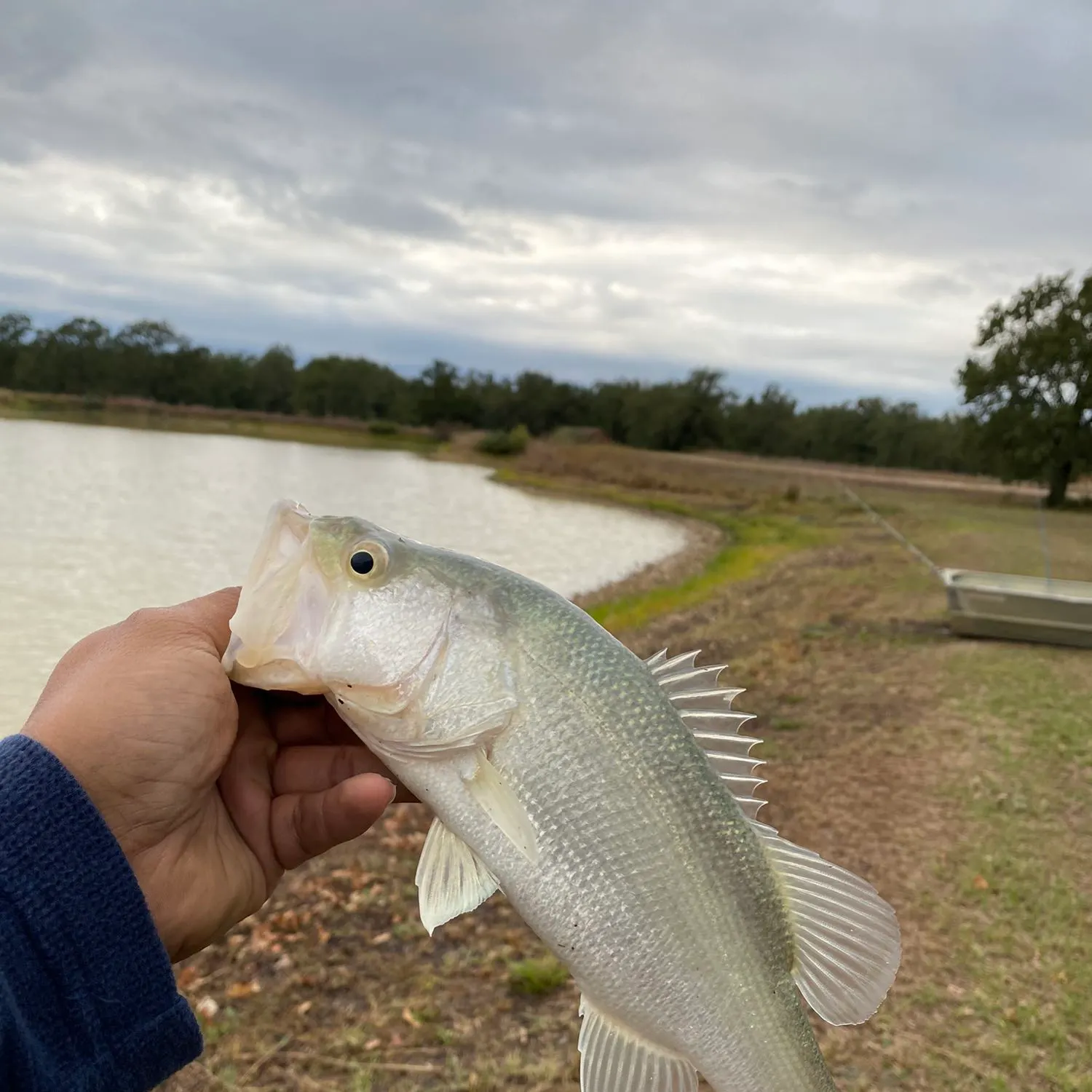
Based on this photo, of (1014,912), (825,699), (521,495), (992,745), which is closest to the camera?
(1014,912)

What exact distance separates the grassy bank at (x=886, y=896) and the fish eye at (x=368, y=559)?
9.90 feet

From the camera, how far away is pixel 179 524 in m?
21.9

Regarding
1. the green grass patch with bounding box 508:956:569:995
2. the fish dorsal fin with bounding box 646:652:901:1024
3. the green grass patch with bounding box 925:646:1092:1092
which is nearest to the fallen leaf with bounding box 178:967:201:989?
the green grass patch with bounding box 508:956:569:995

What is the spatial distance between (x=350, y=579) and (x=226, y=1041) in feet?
11.2

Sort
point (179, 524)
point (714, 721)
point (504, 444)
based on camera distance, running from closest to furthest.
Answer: point (714, 721), point (179, 524), point (504, 444)

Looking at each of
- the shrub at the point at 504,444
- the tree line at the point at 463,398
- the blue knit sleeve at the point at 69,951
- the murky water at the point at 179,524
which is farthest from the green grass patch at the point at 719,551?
the tree line at the point at 463,398

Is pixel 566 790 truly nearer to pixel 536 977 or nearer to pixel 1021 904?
pixel 536 977

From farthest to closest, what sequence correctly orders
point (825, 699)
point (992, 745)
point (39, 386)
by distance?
point (39, 386)
point (825, 699)
point (992, 745)

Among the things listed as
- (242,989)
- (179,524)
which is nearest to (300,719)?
(242,989)

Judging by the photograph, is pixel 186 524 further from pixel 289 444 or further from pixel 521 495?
pixel 289 444

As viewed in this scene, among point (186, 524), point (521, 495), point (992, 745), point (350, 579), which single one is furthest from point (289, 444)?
point (350, 579)

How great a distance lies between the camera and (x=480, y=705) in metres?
1.89

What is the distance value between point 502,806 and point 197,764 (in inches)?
29.8

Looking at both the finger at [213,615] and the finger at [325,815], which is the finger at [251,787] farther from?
the finger at [213,615]
